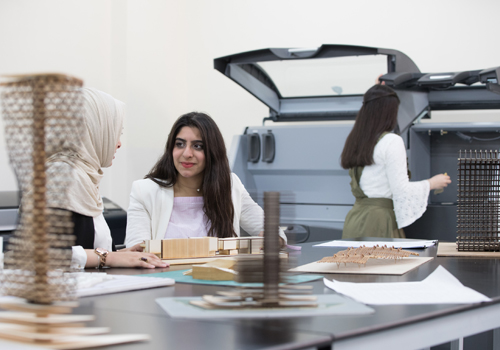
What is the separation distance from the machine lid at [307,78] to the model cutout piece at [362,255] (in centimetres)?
192

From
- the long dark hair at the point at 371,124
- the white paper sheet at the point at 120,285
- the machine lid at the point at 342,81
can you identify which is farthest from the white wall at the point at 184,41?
the white paper sheet at the point at 120,285

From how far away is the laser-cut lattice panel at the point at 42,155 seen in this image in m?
0.56

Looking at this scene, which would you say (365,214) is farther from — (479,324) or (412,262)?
(479,324)

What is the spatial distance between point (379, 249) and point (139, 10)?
127 inches

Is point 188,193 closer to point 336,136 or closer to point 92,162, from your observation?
point 92,162

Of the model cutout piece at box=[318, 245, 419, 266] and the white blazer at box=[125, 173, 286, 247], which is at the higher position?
the white blazer at box=[125, 173, 286, 247]

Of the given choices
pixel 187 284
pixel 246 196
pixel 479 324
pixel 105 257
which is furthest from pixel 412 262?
pixel 246 196

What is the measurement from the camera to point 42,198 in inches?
22.3

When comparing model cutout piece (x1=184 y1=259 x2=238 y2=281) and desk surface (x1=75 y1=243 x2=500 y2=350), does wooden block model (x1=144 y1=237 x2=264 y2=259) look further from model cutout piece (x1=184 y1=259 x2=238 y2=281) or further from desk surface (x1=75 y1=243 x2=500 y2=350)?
desk surface (x1=75 y1=243 x2=500 y2=350)

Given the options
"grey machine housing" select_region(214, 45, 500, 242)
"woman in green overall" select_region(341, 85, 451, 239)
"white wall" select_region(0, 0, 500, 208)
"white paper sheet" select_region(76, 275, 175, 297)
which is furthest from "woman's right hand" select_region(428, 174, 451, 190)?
"white paper sheet" select_region(76, 275, 175, 297)

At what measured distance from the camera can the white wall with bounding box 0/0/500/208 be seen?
3494mm

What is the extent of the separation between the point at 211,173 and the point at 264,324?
1.40 m

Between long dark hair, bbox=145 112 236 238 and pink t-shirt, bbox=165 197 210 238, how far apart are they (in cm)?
3

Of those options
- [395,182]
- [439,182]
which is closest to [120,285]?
[395,182]
